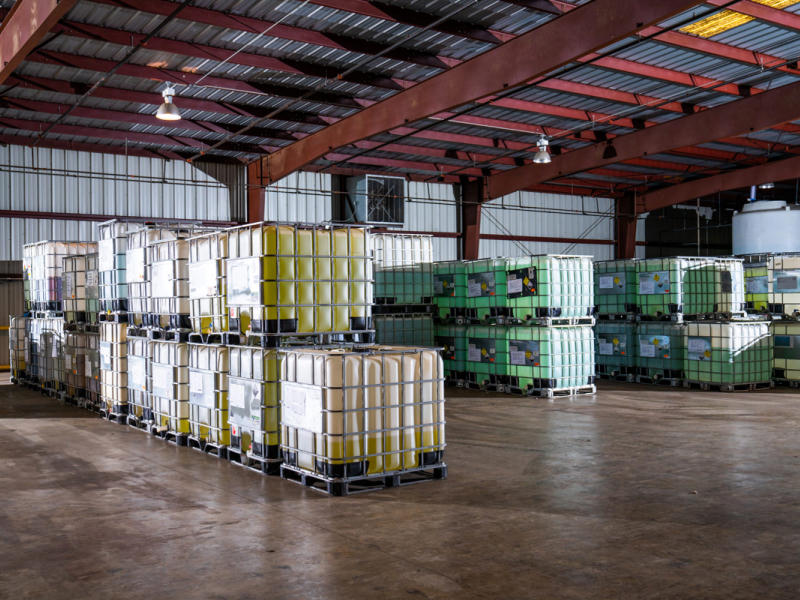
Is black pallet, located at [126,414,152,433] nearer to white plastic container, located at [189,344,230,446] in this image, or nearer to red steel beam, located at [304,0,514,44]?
white plastic container, located at [189,344,230,446]

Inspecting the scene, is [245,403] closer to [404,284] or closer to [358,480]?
[358,480]

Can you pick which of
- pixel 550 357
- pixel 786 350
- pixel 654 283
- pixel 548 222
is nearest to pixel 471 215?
pixel 548 222

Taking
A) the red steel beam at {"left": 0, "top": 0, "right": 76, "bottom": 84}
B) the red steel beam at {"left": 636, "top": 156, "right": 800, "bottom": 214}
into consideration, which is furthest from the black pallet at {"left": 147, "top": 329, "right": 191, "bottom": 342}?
the red steel beam at {"left": 636, "top": 156, "right": 800, "bottom": 214}

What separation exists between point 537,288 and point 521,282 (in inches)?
19.5

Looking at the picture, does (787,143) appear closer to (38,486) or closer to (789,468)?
(789,468)

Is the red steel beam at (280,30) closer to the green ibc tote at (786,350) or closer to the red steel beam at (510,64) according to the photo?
the red steel beam at (510,64)

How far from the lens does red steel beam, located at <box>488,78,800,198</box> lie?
15742 mm

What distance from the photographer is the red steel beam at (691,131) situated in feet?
51.6

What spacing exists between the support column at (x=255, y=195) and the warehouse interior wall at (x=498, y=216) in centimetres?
67

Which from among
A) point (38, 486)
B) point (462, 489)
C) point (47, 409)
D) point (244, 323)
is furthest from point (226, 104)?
point (462, 489)

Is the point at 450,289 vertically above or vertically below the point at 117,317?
above

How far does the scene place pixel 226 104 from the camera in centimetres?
1788

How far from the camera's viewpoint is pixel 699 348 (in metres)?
16.1

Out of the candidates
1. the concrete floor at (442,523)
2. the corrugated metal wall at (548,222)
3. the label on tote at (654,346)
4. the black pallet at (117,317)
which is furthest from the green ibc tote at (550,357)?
the corrugated metal wall at (548,222)
